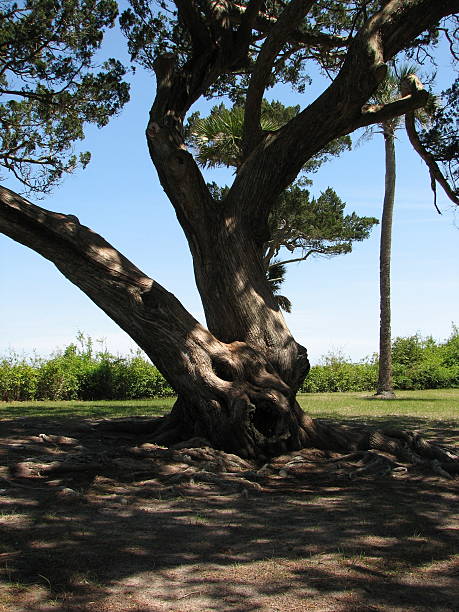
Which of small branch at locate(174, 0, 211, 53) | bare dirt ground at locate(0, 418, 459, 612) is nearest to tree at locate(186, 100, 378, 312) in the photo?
small branch at locate(174, 0, 211, 53)

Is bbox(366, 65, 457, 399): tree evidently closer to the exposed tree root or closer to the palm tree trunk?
the palm tree trunk

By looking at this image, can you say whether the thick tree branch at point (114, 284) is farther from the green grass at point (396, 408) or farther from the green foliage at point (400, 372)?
the green foliage at point (400, 372)

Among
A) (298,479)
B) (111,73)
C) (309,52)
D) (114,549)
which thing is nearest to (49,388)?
(111,73)

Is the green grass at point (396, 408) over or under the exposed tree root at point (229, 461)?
over

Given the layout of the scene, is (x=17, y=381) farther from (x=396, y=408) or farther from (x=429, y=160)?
(x=429, y=160)

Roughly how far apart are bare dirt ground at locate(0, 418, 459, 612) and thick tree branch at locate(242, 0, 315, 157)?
4.35 meters

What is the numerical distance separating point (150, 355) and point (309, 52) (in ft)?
24.2

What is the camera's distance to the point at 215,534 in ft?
14.0

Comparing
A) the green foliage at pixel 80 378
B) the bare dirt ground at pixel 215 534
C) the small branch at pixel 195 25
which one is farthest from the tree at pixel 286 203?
the bare dirt ground at pixel 215 534

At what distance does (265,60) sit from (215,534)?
20.8 feet

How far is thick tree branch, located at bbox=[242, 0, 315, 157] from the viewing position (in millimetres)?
7949

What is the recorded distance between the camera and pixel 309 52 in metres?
11.6

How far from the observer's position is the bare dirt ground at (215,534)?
322 cm

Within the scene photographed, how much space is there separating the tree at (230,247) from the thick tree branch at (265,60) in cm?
2
